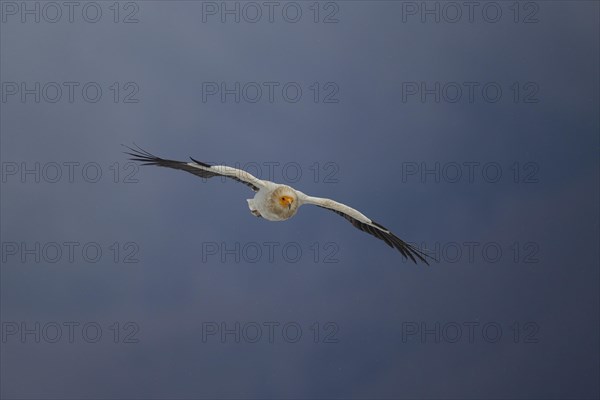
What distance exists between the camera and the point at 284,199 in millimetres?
9703

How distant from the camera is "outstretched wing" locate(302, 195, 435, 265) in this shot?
10.0m

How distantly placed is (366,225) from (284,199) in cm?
132

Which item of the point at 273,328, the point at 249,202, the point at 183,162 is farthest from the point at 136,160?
the point at 273,328

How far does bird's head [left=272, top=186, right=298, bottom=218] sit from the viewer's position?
970 cm

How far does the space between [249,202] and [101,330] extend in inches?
244

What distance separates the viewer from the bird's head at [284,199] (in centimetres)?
970

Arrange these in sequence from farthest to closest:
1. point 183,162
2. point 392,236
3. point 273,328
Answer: point 273,328, point 392,236, point 183,162

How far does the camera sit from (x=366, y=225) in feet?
34.3

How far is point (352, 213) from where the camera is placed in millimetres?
10156

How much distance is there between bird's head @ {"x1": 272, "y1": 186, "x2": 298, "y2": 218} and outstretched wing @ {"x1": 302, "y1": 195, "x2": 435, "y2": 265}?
20 cm

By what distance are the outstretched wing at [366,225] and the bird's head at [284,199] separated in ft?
0.65

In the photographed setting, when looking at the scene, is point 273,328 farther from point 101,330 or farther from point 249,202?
point 249,202

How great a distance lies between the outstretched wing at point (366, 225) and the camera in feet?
32.9

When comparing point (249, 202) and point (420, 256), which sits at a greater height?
point (249, 202)
